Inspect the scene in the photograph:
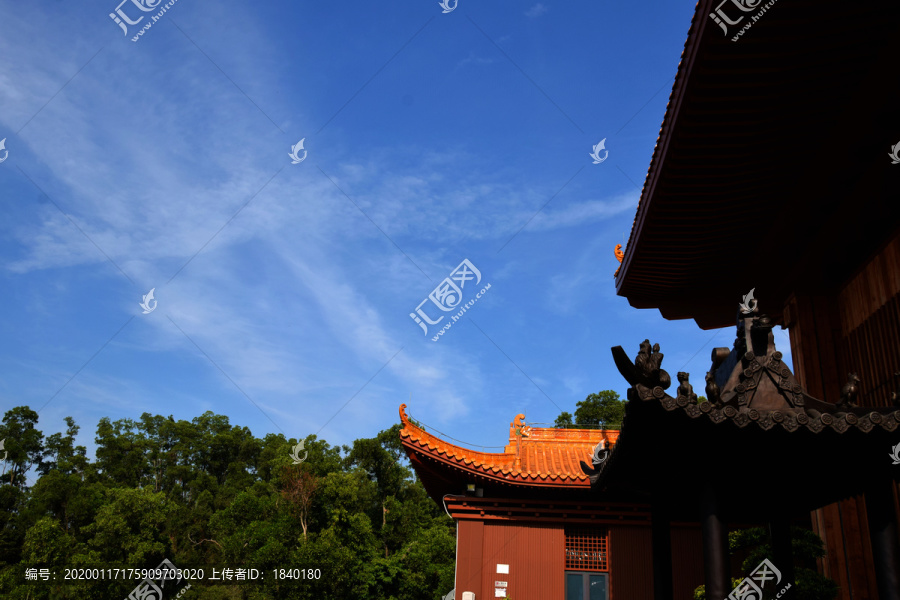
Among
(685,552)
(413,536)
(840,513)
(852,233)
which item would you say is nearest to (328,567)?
(413,536)

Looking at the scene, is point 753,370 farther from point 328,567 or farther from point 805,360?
point 328,567

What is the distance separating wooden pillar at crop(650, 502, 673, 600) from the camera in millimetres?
4762

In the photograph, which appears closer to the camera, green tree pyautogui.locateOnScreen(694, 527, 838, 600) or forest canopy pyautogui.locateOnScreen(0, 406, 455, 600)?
green tree pyautogui.locateOnScreen(694, 527, 838, 600)

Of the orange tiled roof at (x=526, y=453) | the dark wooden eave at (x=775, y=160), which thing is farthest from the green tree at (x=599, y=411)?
the dark wooden eave at (x=775, y=160)

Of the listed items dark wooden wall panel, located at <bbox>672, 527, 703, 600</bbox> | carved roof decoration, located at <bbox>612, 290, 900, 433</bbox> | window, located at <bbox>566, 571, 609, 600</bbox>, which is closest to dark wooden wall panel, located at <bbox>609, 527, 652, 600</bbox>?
window, located at <bbox>566, 571, 609, 600</bbox>

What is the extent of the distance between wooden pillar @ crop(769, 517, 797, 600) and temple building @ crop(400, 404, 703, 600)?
5.43 m

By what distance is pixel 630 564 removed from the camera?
10516 millimetres

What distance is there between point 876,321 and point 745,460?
130 inches

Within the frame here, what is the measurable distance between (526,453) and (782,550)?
26.9 ft

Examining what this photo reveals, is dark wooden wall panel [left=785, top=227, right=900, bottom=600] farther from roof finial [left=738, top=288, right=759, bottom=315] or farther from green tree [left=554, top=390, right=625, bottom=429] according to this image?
green tree [left=554, top=390, right=625, bottom=429]

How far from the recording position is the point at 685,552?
34.5 ft

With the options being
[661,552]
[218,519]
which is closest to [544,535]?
[661,552]

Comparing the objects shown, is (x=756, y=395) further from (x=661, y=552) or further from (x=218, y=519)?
(x=218, y=519)

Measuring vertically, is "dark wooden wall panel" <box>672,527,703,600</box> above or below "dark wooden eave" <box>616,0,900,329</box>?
below
